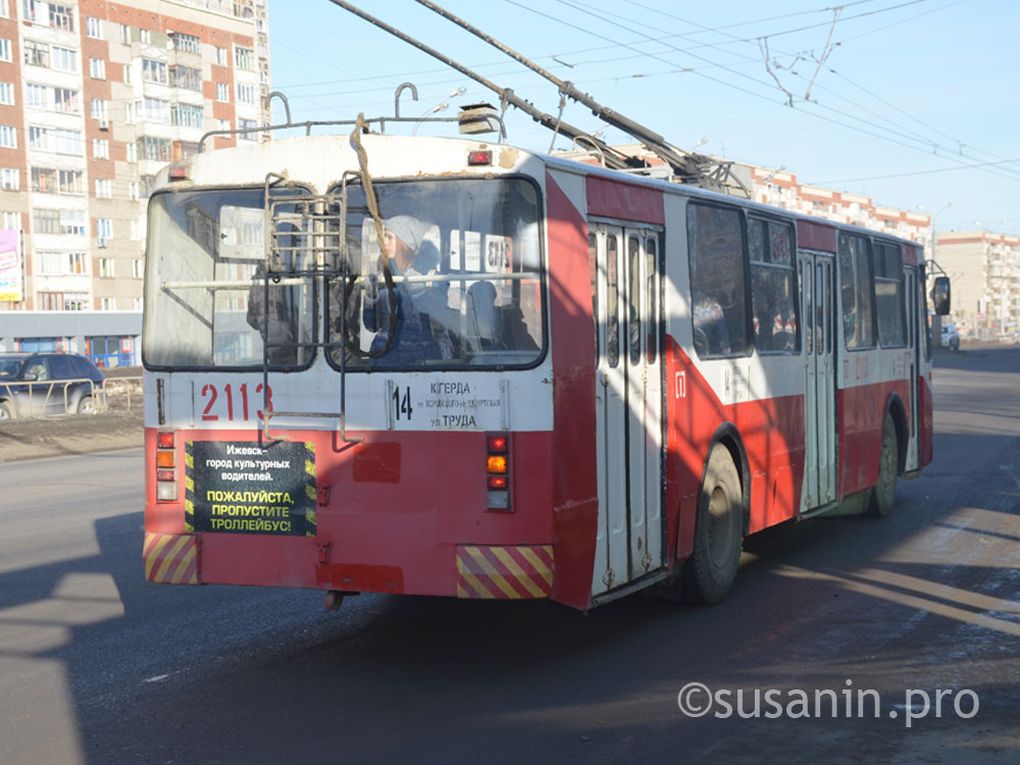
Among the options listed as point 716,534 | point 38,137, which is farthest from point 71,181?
point 716,534

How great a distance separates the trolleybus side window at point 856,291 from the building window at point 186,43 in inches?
3152

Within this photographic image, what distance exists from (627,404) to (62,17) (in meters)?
81.7

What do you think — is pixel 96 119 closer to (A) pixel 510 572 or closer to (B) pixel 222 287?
(B) pixel 222 287

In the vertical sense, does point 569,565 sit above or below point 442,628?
above

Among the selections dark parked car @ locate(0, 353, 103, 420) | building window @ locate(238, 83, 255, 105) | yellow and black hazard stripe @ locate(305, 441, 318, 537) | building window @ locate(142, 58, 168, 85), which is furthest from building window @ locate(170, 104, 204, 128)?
yellow and black hazard stripe @ locate(305, 441, 318, 537)

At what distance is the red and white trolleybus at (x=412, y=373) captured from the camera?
24.5 feet

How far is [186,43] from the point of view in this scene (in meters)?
88.2

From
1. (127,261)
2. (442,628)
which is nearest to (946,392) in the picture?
(442,628)

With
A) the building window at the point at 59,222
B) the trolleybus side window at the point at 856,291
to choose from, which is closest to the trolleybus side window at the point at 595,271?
the trolleybus side window at the point at 856,291

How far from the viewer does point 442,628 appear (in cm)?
913

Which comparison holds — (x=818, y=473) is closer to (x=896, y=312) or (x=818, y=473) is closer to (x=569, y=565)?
(x=896, y=312)

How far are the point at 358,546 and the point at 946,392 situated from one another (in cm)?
3831

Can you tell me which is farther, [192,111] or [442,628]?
[192,111]

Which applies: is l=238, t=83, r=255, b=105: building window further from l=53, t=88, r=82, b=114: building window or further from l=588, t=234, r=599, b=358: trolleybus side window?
l=588, t=234, r=599, b=358: trolleybus side window
